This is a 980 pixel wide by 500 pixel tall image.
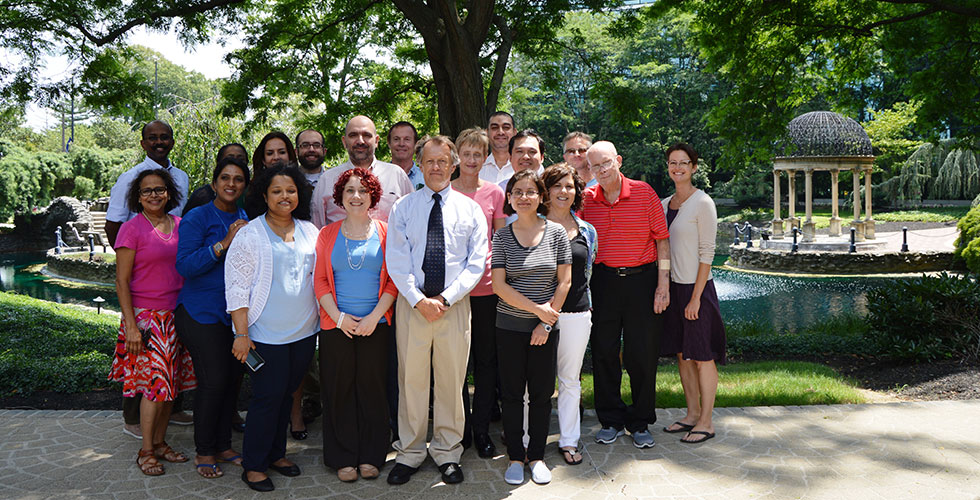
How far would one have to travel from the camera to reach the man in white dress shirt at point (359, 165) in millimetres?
4473

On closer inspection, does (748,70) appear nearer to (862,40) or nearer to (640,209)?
(862,40)

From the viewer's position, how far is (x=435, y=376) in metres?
3.95

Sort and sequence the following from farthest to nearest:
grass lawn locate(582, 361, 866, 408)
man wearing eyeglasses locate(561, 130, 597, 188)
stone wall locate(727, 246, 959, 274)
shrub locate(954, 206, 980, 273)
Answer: stone wall locate(727, 246, 959, 274), shrub locate(954, 206, 980, 273), grass lawn locate(582, 361, 866, 408), man wearing eyeglasses locate(561, 130, 597, 188)

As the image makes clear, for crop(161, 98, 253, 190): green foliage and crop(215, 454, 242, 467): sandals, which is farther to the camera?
crop(161, 98, 253, 190): green foliage

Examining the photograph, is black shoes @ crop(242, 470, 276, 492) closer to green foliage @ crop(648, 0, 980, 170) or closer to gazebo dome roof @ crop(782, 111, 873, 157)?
green foliage @ crop(648, 0, 980, 170)

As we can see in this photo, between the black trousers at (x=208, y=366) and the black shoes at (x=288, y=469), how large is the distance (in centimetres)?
41

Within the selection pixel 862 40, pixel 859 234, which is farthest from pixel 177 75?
pixel 862 40

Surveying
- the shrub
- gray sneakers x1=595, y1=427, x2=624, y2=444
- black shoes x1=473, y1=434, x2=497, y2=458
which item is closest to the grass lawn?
gray sneakers x1=595, y1=427, x2=624, y2=444

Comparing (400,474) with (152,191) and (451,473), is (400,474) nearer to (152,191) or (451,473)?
(451,473)

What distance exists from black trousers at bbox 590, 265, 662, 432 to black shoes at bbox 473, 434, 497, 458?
855 mm

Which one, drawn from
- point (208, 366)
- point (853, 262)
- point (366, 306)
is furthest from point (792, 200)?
point (208, 366)

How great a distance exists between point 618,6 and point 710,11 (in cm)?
144

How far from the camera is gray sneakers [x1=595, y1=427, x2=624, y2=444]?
4.37m

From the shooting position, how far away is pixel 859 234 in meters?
22.7
